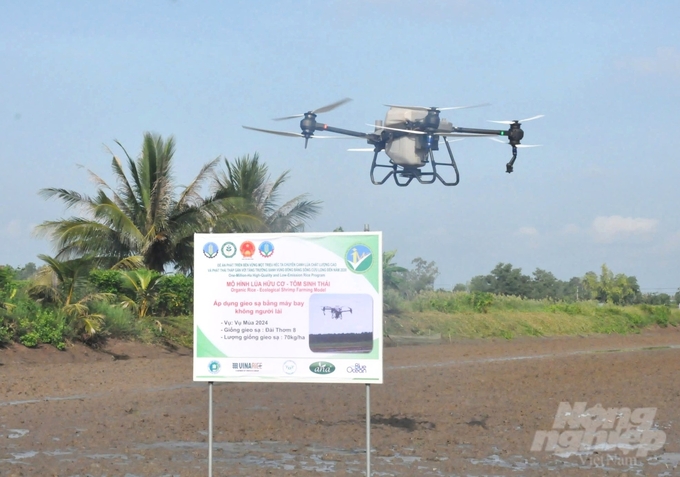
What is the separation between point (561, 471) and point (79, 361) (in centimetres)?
1460

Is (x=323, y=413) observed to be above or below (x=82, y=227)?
below

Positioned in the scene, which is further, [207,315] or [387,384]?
[387,384]

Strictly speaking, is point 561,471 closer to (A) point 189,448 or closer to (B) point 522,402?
(A) point 189,448

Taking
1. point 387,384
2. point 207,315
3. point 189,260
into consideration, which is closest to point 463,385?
point 387,384

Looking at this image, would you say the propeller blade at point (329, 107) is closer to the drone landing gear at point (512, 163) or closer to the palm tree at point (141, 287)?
the drone landing gear at point (512, 163)

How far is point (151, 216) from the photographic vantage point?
2833cm

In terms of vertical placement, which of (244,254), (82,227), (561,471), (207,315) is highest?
(82,227)

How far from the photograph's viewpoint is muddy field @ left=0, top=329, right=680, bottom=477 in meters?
9.36

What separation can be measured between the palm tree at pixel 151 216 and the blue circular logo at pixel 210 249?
20001 millimetres

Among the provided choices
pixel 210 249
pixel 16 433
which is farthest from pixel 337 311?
pixel 16 433

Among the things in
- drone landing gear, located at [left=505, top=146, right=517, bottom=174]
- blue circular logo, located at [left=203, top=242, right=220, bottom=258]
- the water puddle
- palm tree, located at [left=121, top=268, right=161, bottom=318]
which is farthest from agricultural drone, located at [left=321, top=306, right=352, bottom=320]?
palm tree, located at [left=121, top=268, right=161, bottom=318]

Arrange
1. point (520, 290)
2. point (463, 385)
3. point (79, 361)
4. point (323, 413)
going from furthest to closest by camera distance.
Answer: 1. point (520, 290)
2. point (79, 361)
3. point (463, 385)
4. point (323, 413)

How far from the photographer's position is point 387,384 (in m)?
17.1

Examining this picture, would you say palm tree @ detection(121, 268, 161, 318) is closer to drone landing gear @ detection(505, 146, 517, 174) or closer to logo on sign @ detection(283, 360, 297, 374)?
drone landing gear @ detection(505, 146, 517, 174)
